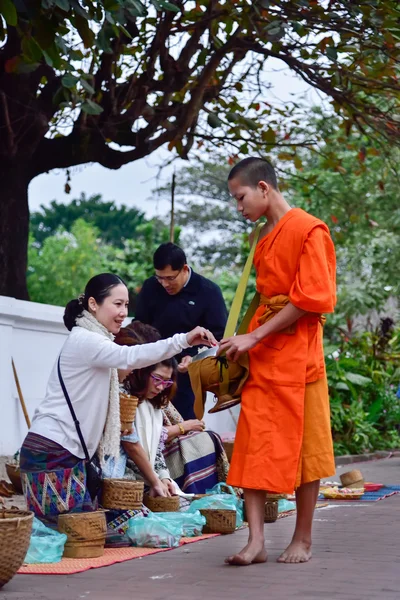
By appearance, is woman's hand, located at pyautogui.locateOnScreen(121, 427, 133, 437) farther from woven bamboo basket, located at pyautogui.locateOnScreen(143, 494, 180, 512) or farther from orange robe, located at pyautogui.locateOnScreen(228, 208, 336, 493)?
orange robe, located at pyautogui.locateOnScreen(228, 208, 336, 493)

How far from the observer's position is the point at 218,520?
5762mm

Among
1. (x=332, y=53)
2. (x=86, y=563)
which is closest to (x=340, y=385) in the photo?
(x=332, y=53)

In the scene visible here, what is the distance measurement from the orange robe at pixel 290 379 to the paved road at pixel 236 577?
41cm

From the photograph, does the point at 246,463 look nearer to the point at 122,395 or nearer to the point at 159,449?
the point at 122,395

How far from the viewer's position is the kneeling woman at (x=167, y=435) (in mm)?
6078

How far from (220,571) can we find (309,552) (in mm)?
541

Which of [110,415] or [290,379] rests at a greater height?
[290,379]

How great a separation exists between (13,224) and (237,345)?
608 cm

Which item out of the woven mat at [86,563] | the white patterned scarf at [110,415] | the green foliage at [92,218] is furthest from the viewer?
the green foliage at [92,218]

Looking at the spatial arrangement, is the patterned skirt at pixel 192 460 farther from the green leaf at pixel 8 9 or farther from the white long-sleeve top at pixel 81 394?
the green leaf at pixel 8 9

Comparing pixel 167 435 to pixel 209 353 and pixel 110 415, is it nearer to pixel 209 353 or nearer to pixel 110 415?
pixel 110 415

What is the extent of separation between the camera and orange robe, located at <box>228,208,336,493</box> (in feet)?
15.1

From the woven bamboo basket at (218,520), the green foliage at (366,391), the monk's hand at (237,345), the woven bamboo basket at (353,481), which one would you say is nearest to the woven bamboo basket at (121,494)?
the woven bamboo basket at (218,520)

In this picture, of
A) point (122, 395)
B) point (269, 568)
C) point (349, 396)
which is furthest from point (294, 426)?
point (349, 396)
